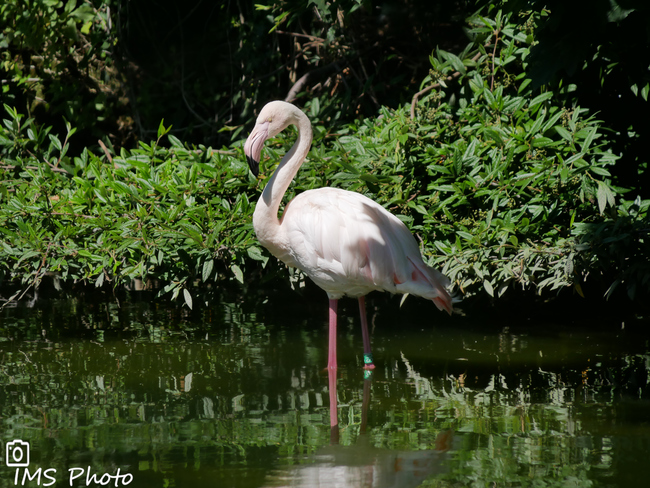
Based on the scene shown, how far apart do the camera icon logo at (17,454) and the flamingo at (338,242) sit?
1.68 metres

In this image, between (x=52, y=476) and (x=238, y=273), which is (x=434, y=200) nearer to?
(x=238, y=273)

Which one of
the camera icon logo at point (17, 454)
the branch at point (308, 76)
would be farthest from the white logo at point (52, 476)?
the branch at point (308, 76)

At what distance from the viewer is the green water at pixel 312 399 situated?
2.79 meters

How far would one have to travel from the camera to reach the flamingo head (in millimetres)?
4176

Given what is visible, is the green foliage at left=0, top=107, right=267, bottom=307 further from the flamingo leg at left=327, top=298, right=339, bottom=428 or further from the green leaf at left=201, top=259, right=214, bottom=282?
the flamingo leg at left=327, top=298, right=339, bottom=428

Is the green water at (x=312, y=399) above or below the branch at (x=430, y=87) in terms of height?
below

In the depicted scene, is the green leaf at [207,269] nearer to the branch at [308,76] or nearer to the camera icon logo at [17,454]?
the camera icon logo at [17,454]

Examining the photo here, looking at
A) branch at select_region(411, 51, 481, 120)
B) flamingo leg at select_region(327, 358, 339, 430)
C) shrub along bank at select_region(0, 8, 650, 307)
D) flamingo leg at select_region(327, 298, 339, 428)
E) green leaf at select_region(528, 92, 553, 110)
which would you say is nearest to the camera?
flamingo leg at select_region(327, 358, 339, 430)

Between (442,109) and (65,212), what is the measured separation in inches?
115

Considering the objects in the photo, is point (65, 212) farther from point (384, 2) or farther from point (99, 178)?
point (384, 2)

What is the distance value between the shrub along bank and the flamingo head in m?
0.72

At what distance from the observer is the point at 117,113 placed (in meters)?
7.87

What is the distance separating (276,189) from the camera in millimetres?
4332

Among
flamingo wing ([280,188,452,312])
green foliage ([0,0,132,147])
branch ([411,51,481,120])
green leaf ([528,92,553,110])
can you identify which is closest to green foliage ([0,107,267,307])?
flamingo wing ([280,188,452,312])
